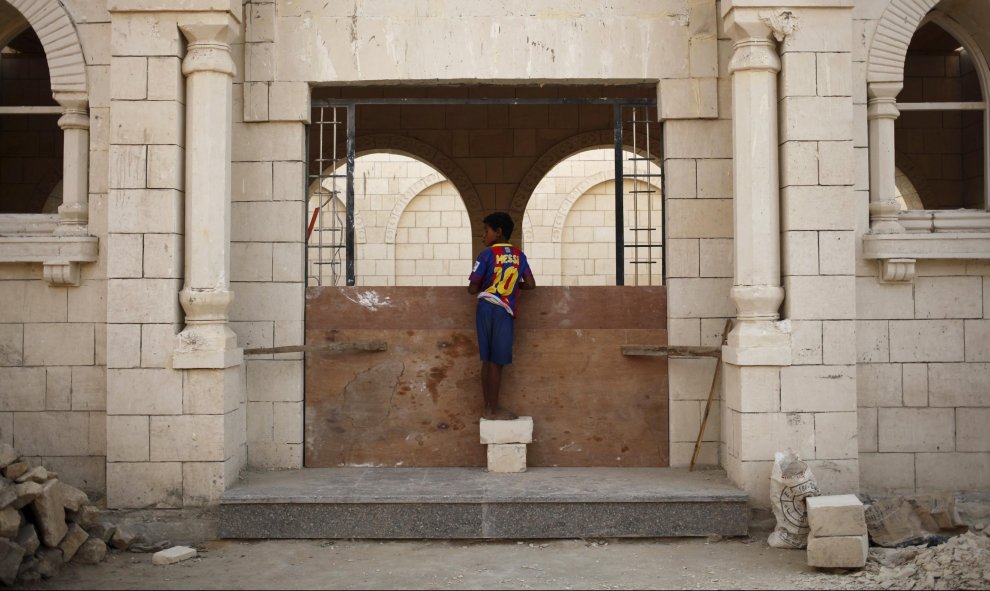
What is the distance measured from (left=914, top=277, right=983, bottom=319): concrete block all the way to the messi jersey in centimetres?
293

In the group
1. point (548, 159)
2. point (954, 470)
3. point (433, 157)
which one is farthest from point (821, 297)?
point (433, 157)

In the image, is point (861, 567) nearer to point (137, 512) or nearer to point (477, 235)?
point (137, 512)

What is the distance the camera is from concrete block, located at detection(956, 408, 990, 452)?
636cm

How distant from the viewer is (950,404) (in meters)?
6.37

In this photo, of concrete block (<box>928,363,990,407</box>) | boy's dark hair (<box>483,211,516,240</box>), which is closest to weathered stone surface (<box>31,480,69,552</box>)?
boy's dark hair (<box>483,211,516,240</box>)

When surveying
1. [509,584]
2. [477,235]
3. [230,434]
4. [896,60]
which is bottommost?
[509,584]

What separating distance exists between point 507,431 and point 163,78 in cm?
348

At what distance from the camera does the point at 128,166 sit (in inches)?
239

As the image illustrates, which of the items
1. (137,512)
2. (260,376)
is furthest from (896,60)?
(137,512)

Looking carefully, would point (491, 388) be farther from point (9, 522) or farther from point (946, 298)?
point (946, 298)

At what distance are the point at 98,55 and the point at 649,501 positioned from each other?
16.5 feet

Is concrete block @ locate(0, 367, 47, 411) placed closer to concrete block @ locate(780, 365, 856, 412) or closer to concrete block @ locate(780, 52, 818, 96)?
concrete block @ locate(780, 365, 856, 412)

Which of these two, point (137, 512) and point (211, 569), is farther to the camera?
point (137, 512)

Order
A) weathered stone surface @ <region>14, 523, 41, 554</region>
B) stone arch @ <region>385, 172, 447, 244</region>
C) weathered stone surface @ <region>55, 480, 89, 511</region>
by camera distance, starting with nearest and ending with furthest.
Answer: weathered stone surface @ <region>14, 523, 41, 554</region>, weathered stone surface @ <region>55, 480, 89, 511</region>, stone arch @ <region>385, 172, 447, 244</region>
